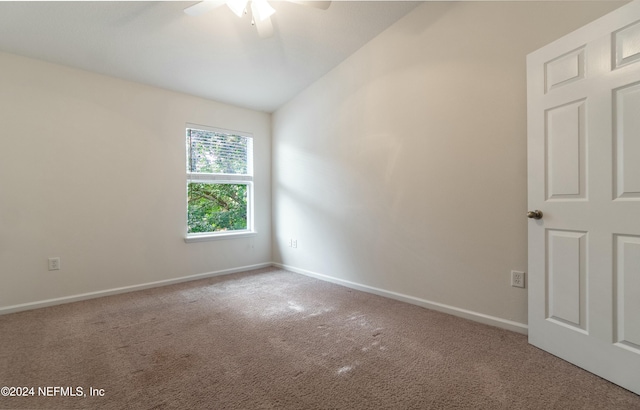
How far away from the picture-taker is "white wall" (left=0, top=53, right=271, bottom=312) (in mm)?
2652

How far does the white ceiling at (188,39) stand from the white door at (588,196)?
5.19ft

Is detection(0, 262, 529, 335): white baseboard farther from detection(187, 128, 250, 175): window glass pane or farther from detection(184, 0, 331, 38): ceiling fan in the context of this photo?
detection(184, 0, 331, 38): ceiling fan

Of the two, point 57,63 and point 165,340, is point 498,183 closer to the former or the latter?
point 165,340

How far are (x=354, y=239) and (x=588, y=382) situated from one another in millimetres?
2104

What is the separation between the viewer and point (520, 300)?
2.15 meters

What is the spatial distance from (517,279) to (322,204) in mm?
2136

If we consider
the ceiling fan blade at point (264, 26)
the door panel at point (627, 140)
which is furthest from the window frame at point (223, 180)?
the door panel at point (627, 140)

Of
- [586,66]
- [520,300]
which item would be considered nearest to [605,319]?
[520,300]

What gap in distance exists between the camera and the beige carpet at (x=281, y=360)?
1.45m

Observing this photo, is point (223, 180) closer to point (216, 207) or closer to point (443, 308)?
point (216, 207)

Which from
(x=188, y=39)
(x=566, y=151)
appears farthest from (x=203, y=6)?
(x=566, y=151)

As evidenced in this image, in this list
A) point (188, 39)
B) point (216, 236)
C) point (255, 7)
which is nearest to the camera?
point (255, 7)

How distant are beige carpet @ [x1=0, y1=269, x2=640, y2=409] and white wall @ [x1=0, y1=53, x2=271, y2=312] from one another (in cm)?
46

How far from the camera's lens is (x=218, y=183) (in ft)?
13.1
